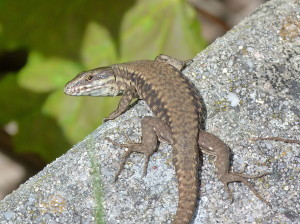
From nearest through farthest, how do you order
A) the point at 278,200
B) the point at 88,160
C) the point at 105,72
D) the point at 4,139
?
the point at 278,200, the point at 88,160, the point at 105,72, the point at 4,139

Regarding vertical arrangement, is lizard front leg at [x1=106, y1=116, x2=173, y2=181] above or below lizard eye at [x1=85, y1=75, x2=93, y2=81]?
below

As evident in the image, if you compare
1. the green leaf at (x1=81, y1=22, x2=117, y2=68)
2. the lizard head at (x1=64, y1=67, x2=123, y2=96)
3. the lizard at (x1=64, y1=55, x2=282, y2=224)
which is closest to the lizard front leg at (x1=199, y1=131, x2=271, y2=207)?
the lizard at (x1=64, y1=55, x2=282, y2=224)

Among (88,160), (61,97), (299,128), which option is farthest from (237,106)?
(61,97)

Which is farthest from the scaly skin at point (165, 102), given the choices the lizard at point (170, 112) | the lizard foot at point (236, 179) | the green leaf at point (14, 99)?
the green leaf at point (14, 99)

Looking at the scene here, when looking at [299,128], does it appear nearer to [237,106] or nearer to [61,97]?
[237,106]

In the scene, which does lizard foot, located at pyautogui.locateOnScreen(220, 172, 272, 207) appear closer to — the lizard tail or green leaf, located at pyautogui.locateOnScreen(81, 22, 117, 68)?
the lizard tail

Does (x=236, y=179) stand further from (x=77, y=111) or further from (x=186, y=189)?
(x=77, y=111)
